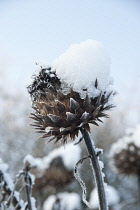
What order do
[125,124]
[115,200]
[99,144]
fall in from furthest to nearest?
[125,124], [99,144], [115,200]

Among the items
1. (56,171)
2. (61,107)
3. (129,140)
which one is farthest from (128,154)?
(61,107)

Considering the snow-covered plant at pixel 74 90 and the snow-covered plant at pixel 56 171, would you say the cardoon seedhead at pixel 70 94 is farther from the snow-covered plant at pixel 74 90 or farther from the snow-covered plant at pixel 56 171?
the snow-covered plant at pixel 56 171

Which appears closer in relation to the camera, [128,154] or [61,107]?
[61,107]

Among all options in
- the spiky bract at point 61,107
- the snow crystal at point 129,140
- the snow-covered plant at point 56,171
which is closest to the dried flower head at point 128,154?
the snow crystal at point 129,140

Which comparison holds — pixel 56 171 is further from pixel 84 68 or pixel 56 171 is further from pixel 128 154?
pixel 84 68

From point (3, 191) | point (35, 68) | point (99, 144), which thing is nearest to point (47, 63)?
point (35, 68)

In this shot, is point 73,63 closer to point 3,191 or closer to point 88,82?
point 88,82

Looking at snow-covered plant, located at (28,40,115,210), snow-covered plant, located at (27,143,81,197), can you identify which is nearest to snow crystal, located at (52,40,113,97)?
snow-covered plant, located at (28,40,115,210)
